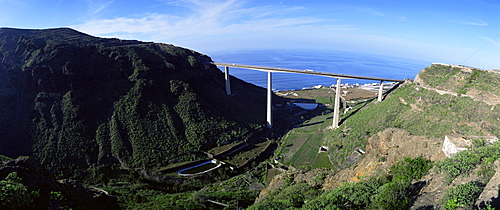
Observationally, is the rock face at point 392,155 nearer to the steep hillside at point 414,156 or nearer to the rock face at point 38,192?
the steep hillside at point 414,156

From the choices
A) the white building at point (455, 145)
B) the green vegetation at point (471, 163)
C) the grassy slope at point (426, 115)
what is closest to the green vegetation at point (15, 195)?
the green vegetation at point (471, 163)

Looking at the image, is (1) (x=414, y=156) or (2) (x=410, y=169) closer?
(2) (x=410, y=169)

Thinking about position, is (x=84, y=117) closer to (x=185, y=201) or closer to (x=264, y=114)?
(x=185, y=201)

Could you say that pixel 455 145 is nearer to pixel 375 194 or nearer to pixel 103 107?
pixel 375 194

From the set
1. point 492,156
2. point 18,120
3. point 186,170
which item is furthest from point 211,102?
point 492,156

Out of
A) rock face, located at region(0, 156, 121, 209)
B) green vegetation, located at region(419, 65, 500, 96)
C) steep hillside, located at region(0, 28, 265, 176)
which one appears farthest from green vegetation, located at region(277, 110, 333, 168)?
rock face, located at region(0, 156, 121, 209)

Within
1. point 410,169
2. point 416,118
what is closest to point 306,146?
point 416,118
